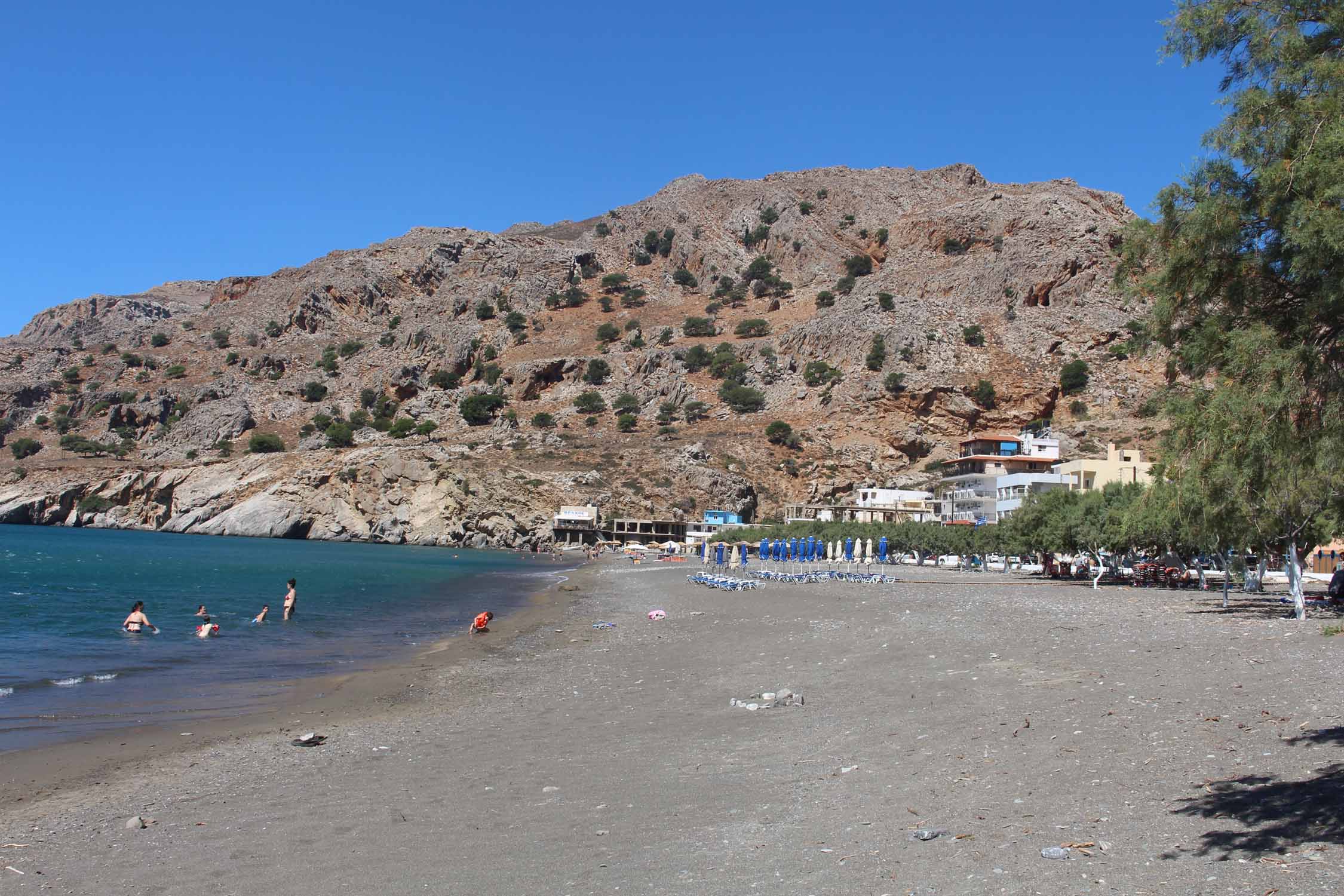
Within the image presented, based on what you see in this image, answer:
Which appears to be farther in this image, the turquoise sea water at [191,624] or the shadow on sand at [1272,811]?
the turquoise sea water at [191,624]

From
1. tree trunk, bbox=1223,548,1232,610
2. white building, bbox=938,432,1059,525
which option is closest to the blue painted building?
white building, bbox=938,432,1059,525

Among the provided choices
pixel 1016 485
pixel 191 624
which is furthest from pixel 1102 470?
pixel 191 624

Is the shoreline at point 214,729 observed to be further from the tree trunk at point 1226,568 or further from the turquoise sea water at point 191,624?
the tree trunk at point 1226,568

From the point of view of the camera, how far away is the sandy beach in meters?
6.54

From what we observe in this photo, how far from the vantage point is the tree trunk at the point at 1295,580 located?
917 inches

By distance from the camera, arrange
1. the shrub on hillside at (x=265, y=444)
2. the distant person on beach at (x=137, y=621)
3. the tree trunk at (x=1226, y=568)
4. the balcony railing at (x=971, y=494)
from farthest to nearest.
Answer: the shrub on hillside at (x=265, y=444) → the balcony railing at (x=971, y=494) → the tree trunk at (x=1226, y=568) → the distant person on beach at (x=137, y=621)

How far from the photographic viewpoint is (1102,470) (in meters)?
78.6

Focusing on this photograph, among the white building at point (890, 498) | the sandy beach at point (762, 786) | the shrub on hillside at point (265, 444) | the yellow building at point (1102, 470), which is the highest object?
the shrub on hillside at point (265, 444)

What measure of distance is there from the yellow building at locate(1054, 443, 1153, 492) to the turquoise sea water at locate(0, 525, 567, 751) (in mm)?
45229

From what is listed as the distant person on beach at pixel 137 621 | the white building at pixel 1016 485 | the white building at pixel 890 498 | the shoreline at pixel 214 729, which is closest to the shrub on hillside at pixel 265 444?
the white building at pixel 890 498

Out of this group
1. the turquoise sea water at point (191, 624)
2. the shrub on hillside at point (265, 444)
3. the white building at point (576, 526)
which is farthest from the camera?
the shrub on hillside at point (265, 444)

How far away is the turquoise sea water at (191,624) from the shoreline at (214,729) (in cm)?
50

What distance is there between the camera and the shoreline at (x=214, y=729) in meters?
10.7

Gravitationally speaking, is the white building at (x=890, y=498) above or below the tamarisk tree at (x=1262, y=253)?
above
